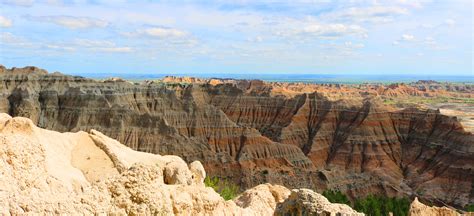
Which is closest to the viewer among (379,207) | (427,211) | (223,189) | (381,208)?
(427,211)

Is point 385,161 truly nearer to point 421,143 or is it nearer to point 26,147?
point 421,143

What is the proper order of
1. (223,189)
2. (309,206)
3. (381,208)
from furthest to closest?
(381,208), (223,189), (309,206)

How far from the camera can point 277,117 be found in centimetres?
9338

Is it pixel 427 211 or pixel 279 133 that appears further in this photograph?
pixel 279 133

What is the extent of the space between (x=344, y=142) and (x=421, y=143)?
12.6 metres

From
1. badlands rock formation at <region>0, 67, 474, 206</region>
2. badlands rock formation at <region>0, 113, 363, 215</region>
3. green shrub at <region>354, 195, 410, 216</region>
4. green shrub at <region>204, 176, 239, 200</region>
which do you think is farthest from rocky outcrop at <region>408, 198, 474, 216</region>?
badlands rock formation at <region>0, 67, 474, 206</region>

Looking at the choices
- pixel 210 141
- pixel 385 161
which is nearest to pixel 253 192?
pixel 210 141

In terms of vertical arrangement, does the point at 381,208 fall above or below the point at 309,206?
below

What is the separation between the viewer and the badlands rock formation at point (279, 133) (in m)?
63.8

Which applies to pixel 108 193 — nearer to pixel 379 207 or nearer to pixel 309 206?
pixel 309 206

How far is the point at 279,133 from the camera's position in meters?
86.2

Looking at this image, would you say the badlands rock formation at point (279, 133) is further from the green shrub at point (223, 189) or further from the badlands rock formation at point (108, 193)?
the badlands rock formation at point (108, 193)

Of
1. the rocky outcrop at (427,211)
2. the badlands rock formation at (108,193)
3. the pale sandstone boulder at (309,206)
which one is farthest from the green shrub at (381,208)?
the pale sandstone boulder at (309,206)

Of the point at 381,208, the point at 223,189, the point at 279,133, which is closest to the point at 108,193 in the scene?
the point at 223,189
